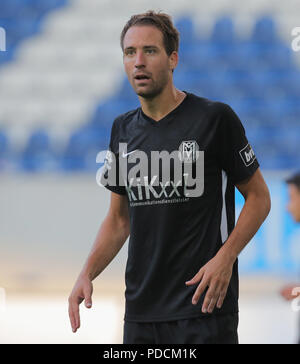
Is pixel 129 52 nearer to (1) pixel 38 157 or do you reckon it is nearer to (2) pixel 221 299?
(2) pixel 221 299

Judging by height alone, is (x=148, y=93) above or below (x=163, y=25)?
below

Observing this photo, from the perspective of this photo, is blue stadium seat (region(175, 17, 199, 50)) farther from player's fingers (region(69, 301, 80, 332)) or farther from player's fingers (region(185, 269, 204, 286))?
player's fingers (region(185, 269, 204, 286))

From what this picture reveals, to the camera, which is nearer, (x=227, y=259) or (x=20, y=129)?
(x=227, y=259)

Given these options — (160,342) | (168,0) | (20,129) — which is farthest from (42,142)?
(160,342)

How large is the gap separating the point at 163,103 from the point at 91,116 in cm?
390

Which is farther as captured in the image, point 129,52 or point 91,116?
point 91,116

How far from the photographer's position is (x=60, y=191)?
5930 mm

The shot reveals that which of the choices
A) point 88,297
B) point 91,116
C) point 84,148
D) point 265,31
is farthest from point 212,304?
point 265,31

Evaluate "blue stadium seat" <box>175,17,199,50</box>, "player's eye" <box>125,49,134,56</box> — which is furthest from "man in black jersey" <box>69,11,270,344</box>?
"blue stadium seat" <box>175,17,199,50</box>

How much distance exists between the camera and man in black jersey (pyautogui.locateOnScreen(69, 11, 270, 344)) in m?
2.12

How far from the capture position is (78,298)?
226 cm

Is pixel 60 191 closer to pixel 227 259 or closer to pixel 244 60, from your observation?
pixel 244 60

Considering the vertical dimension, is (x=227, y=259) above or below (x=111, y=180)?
below

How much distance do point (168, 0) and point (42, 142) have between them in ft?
5.30
